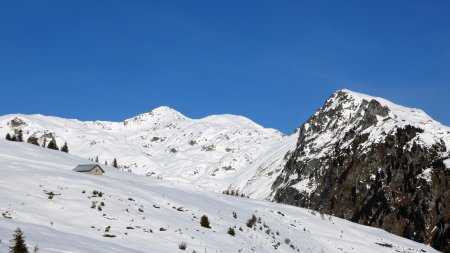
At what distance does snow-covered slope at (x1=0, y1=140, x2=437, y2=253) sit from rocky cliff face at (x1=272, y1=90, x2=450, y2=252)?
5668 centimetres

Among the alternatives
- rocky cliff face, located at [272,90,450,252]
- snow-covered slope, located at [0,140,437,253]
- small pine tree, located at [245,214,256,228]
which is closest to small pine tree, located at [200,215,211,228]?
snow-covered slope, located at [0,140,437,253]

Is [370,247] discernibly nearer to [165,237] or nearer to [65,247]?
[165,237]

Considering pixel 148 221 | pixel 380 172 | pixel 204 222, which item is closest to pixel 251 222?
pixel 204 222

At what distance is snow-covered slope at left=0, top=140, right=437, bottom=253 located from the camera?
26.2 meters

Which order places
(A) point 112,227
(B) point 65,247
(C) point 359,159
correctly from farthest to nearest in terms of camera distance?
(C) point 359,159, (A) point 112,227, (B) point 65,247

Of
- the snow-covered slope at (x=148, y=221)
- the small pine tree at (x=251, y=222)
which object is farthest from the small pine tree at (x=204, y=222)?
the small pine tree at (x=251, y=222)

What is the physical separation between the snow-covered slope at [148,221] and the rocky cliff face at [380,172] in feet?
186

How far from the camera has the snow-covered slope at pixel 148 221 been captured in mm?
26188

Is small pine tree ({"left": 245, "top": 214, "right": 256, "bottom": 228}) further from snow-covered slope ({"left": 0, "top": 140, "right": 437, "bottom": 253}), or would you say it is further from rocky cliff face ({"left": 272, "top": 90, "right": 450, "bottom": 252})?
rocky cliff face ({"left": 272, "top": 90, "right": 450, "bottom": 252})

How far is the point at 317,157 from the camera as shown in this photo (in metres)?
150

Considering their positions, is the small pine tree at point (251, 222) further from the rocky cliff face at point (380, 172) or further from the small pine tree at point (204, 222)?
the rocky cliff face at point (380, 172)

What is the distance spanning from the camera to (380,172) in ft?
393

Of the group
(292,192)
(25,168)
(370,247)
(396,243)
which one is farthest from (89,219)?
(292,192)

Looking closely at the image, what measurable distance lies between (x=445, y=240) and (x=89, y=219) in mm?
84949
